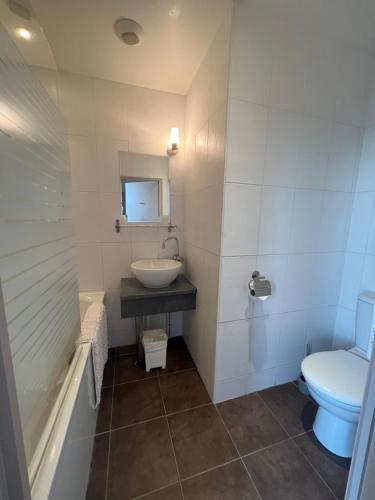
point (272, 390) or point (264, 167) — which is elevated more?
point (264, 167)

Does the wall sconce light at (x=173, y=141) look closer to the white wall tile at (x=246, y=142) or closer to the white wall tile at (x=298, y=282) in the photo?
the white wall tile at (x=246, y=142)

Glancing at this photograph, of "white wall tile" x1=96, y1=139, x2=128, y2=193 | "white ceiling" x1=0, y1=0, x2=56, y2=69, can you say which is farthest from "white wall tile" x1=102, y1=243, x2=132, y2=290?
"white ceiling" x1=0, y1=0, x2=56, y2=69

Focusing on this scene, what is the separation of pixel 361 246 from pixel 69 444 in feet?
6.60

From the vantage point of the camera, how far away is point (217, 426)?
4.46 ft

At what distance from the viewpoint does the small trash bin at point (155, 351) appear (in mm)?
1775

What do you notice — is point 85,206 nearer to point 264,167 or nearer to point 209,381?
point 264,167

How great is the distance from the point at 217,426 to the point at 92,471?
749mm

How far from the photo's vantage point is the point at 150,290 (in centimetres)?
168

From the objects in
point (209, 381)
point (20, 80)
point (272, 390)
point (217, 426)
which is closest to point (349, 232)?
point (272, 390)

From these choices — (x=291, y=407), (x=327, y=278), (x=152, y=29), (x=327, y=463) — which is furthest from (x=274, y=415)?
(x=152, y=29)

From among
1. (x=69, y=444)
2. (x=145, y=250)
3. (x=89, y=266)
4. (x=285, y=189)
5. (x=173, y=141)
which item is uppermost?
(x=173, y=141)

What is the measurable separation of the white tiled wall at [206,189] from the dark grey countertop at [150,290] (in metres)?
0.10

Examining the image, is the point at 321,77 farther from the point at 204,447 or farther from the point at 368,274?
the point at 204,447

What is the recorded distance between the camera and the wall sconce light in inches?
71.7
